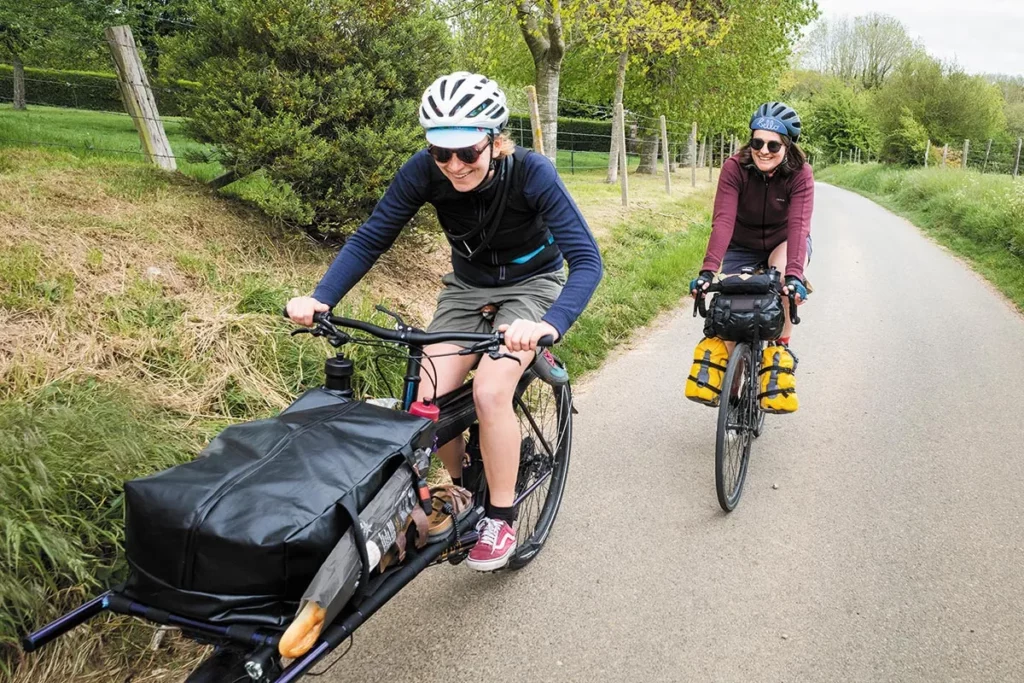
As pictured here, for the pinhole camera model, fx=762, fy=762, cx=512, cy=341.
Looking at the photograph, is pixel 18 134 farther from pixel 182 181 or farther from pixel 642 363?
pixel 642 363

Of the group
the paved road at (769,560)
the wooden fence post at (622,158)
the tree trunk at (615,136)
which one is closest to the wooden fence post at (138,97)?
the paved road at (769,560)

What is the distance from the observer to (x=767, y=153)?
4.40 meters

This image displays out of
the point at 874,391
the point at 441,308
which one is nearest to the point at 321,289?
the point at 441,308

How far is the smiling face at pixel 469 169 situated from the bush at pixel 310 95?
2.77m

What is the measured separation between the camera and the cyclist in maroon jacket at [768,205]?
434 cm

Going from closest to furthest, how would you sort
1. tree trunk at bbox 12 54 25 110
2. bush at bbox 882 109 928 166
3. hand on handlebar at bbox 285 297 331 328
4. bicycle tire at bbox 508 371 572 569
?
hand on handlebar at bbox 285 297 331 328, bicycle tire at bbox 508 371 572 569, tree trunk at bbox 12 54 25 110, bush at bbox 882 109 928 166

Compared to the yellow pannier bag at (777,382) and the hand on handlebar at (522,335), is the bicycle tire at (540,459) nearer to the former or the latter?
the hand on handlebar at (522,335)

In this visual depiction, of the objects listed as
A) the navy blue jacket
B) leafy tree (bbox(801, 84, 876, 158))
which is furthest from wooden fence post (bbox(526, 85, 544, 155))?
A: leafy tree (bbox(801, 84, 876, 158))

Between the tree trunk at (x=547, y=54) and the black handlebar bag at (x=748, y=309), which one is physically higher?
the tree trunk at (x=547, y=54)

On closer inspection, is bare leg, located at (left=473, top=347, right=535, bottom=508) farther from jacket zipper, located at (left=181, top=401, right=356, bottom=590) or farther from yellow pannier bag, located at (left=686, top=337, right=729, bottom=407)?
yellow pannier bag, located at (left=686, top=337, right=729, bottom=407)

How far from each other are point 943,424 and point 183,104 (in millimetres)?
5913

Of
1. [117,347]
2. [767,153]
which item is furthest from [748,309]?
[117,347]

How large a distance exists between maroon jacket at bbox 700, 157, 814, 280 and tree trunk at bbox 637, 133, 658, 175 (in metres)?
21.4

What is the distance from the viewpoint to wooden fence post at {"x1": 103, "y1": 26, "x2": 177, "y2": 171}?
243 inches
